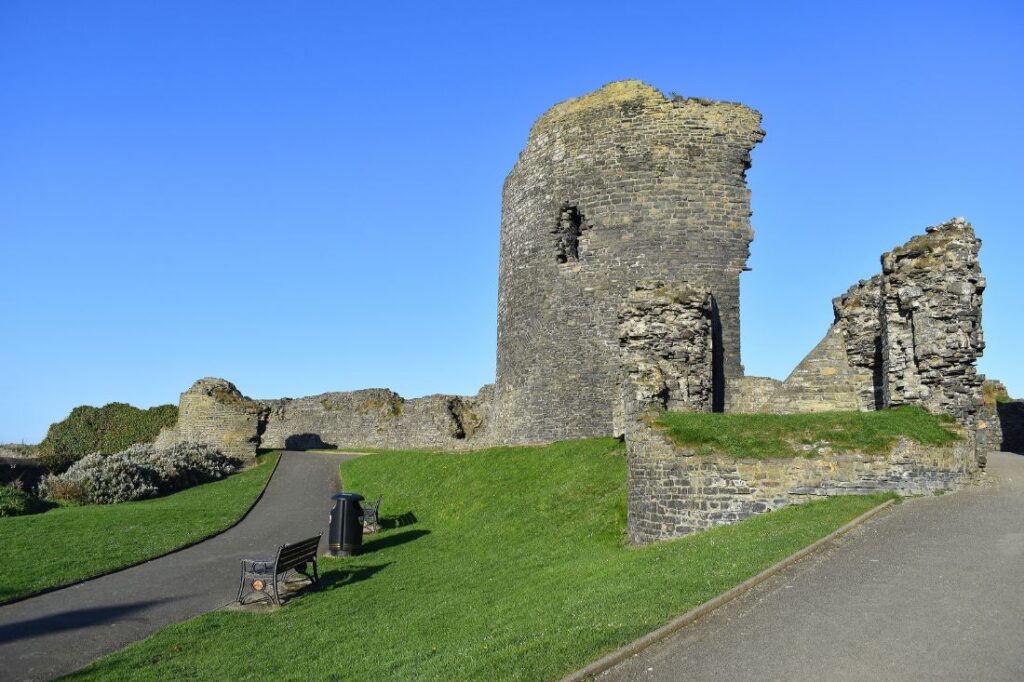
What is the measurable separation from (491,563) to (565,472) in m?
5.72

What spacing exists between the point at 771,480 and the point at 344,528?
800cm

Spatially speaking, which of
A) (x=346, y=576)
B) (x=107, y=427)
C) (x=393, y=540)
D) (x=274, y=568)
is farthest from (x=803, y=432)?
(x=107, y=427)

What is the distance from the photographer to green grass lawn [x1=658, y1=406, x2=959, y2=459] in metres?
12.9

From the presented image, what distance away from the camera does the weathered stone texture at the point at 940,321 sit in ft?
47.8

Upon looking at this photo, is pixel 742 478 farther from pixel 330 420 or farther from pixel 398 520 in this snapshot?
pixel 330 420

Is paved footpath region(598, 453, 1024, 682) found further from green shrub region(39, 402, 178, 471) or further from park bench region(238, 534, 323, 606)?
green shrub region(39, 402, 178, 471)

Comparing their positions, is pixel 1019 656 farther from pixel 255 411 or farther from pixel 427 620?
pixel 255 411

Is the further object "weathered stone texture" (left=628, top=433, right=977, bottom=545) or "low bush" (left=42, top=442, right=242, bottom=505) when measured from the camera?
"low bush" (left=42, top=442, right=242, bottom=505)

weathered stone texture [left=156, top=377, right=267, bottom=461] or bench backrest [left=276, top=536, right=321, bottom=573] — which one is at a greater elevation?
weathered stone texture [left=156, top=377, right=267, bottom=461]

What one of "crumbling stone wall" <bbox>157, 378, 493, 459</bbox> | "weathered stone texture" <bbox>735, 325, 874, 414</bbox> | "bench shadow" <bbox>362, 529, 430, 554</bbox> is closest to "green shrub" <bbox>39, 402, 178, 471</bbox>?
"crumbling stone wall" <bbox>157, 378, 493, 459</bbox>

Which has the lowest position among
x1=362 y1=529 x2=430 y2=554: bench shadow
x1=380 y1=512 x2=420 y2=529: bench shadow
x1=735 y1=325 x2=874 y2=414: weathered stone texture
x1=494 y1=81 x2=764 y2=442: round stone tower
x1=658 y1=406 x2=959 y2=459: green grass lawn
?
x1=362 y1=529 x2=430 y2=554: bench shadow

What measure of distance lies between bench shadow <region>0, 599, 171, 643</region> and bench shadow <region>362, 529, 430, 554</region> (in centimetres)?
498

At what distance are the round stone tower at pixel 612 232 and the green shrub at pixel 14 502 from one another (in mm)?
13708

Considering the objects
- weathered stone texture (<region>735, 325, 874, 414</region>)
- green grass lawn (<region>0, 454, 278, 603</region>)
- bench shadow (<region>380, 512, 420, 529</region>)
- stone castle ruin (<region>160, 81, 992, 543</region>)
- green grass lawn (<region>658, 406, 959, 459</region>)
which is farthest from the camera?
bench shadow (<region>380, 512, 420, 529</region>)
